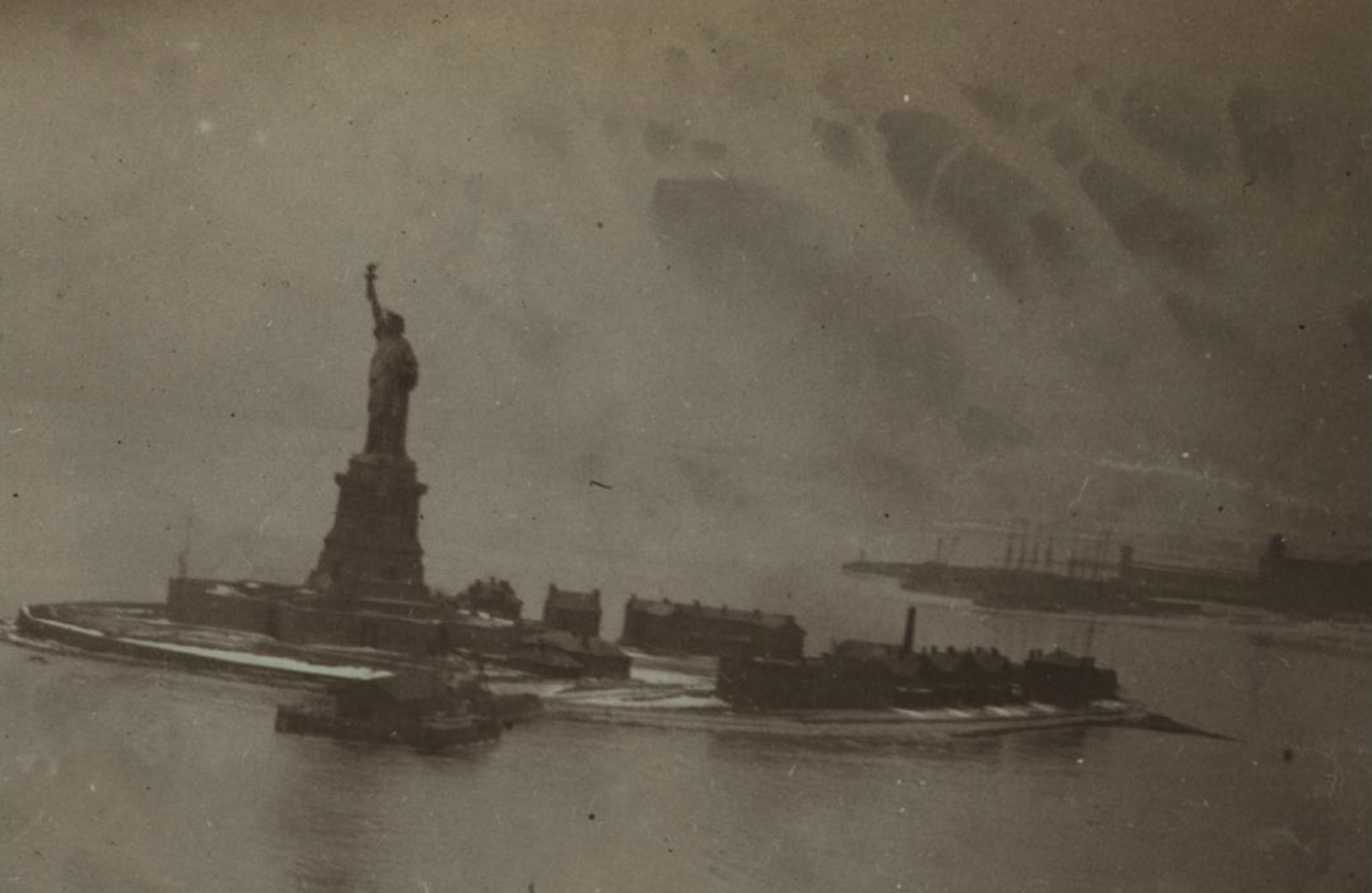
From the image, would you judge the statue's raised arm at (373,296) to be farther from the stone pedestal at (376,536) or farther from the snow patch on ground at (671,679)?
the snow patch on ground at (671,679)

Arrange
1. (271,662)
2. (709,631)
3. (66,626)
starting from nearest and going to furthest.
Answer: (709,631)
(271,662)
(66,626)

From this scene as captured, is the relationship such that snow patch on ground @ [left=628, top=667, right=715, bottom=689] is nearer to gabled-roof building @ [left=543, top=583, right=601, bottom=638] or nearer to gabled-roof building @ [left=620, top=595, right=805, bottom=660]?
gabled-roof building @ [left=620, top=595, right=805, bottom=660]

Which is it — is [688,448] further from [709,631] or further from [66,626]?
[66,626]

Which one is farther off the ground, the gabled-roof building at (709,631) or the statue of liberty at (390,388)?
the statue of liberty at (390,388)

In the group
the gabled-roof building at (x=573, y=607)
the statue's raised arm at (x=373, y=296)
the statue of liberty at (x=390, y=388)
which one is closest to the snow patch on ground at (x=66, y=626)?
the statue of liberty at (x=390, y=388)

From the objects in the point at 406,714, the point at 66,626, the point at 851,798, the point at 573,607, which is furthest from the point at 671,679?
the point at 66,626

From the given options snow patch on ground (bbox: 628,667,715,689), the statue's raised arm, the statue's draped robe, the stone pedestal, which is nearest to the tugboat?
the stone pedestal
